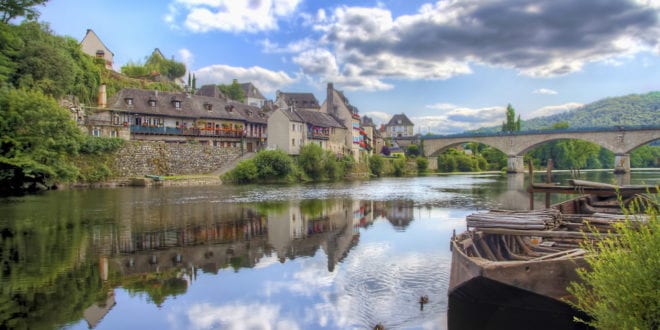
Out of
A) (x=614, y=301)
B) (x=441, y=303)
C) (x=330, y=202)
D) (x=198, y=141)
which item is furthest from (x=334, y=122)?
(x=614, y=301)

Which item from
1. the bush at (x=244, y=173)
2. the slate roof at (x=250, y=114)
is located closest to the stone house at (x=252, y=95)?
the slate roof at (x=250, y=114)

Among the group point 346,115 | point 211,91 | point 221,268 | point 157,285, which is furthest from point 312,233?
point 211,91

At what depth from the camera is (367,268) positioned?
51.9ft

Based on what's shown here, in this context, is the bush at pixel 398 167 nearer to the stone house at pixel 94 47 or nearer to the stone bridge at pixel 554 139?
the stone bridge at pixel 554 139

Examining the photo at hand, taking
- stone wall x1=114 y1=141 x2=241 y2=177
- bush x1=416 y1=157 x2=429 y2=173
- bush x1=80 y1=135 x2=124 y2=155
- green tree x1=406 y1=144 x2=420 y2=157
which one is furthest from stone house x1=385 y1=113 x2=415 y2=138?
bush x1=80 y1=135 x2=124 y2=155

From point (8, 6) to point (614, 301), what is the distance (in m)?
53.4

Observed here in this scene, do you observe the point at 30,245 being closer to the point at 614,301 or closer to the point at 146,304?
the point at 146,304

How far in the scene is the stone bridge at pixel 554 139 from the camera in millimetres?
86125

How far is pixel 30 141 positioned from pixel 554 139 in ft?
284

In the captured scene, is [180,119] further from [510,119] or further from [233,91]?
[510,119]

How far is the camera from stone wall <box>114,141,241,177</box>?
5551cm

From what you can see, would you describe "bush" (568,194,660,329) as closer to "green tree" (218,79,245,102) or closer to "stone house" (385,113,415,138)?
"green tree" (218,79,245,102)

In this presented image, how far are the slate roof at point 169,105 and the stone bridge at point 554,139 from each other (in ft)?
177

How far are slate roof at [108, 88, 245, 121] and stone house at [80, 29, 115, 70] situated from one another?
18919mm
